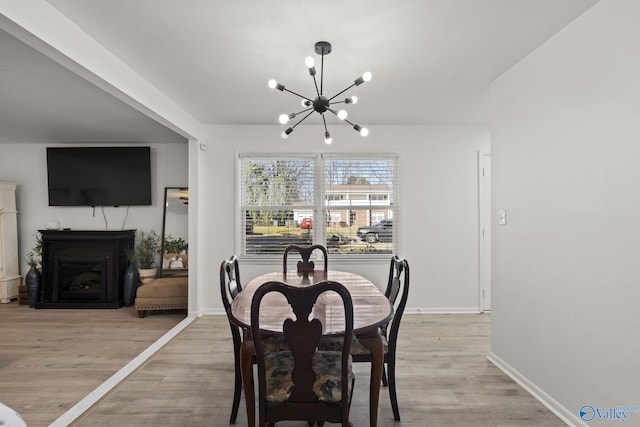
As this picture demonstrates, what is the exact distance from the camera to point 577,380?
6.73ft

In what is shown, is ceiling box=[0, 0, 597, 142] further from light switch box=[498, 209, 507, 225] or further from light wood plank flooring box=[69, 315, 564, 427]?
light wood plank flooring box=[69, 315, 564, 427]

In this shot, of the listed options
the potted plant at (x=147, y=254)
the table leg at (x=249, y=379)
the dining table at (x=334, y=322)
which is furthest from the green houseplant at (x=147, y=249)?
the table leg at (x=249, y=379)

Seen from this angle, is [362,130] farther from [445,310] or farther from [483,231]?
[445,310]

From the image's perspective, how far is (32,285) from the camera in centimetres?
477

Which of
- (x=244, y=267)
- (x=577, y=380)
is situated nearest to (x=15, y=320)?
(x=244, y=267)

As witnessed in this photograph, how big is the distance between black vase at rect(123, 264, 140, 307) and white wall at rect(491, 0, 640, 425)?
447 centimetres

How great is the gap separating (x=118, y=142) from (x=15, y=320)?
2.61 metres

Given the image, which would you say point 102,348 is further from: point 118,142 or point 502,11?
point 502,11

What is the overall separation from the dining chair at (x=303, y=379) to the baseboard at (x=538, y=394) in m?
1.46

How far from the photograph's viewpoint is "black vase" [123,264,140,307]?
4750 mm

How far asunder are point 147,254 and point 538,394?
A: 4.71m

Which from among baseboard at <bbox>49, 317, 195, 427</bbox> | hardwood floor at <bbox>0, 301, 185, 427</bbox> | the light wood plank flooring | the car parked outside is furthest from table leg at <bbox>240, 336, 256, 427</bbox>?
the car parked outside

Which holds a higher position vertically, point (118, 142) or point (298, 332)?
point (118, 142)

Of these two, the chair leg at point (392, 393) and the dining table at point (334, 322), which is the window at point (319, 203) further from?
the chair leg at point (392, 393)
